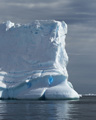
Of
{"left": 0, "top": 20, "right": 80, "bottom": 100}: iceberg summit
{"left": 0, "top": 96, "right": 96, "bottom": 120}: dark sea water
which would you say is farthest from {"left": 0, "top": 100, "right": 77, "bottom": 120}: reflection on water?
{"left": 0, "top": 20, "right": 80, "bottom": 100}: iceberg summit

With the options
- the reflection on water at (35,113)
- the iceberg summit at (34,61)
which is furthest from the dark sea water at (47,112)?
the iceberg summit at (34,61)

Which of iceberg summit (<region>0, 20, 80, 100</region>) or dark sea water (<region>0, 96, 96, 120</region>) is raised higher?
iceberg summit (<region>0, 20, 80, 100</region>)

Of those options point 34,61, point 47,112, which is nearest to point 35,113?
point 47,112

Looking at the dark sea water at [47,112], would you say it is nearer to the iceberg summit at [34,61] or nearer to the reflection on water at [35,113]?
the reflection on water at [35,113]

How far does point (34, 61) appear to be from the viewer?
5025cm

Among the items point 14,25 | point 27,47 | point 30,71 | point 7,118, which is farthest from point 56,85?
point 7,118

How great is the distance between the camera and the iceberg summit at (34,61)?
47062mm

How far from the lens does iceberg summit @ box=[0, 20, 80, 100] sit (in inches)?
1853

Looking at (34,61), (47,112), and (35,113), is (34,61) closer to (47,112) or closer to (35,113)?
(47,112)

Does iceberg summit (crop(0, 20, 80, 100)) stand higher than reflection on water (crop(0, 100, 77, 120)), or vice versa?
iceberg summit (crop(0, 20, 80, 100))

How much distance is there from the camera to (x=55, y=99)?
47281mm

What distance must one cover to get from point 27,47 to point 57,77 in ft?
21.4

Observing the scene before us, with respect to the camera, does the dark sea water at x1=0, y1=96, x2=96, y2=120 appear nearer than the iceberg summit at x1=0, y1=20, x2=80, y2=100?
Yes

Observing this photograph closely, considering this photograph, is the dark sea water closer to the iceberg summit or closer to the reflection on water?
the reflection on water
